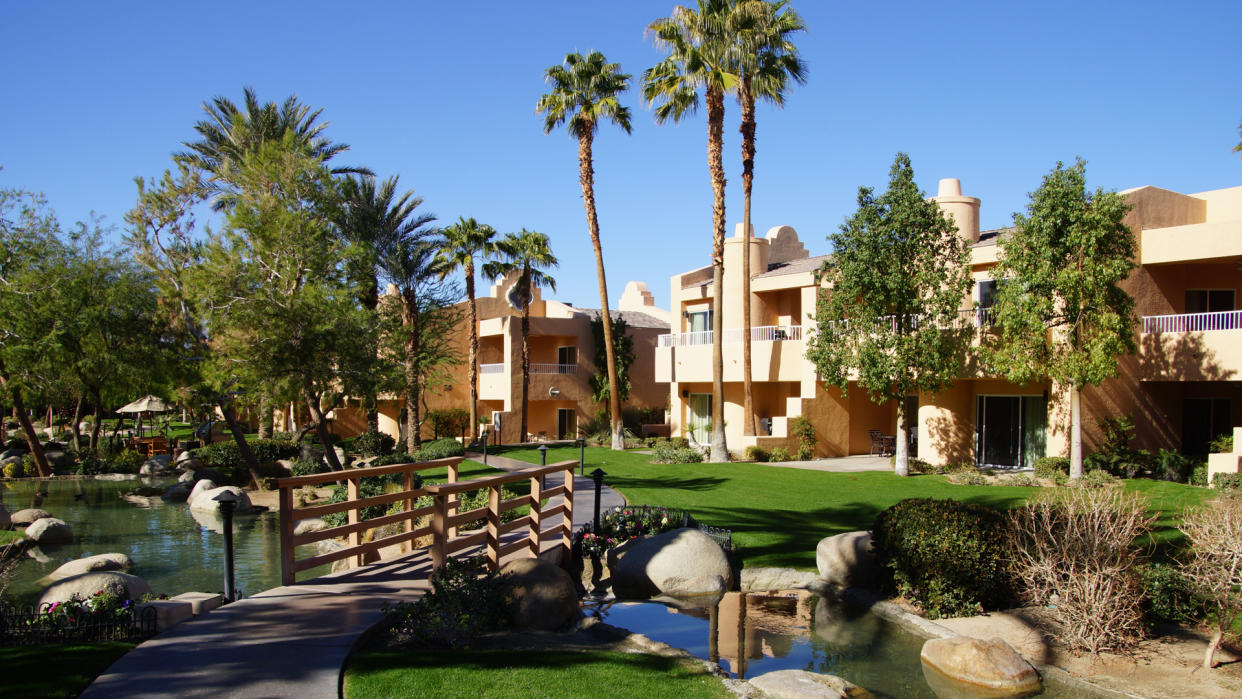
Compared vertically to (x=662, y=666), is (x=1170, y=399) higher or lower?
higher

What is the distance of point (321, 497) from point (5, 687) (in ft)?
60.7

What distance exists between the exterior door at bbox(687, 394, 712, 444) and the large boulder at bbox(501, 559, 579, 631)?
22.9 metres

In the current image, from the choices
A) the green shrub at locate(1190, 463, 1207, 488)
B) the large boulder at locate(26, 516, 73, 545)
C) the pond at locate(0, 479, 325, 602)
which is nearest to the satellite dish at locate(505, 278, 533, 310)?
the pond at locate(0, 479, 325, 602)

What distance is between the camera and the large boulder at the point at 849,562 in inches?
447

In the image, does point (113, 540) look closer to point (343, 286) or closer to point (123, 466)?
point (343, 286)

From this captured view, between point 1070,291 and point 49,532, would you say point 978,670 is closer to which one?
point 1070,291

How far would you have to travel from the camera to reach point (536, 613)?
8.54 metres

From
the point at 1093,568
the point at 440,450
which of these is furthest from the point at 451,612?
the point at 440,450

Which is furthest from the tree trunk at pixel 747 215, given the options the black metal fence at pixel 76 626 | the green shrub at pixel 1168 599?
the black metal fence at pixel 76 626

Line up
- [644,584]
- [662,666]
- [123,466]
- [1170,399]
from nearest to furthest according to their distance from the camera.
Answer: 1. [662,666]
2. [644,584]
3. [1170,399]
4. [123,466]

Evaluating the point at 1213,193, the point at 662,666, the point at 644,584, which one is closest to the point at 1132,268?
the point at 1213,193

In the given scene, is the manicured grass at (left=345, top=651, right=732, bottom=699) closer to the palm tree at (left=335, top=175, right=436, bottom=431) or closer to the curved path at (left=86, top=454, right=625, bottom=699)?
the curved path at (left=86, top=454, right=625, bottom=699)

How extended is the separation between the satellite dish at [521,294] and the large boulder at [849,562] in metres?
25.3

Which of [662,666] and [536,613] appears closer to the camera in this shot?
[662,666]
